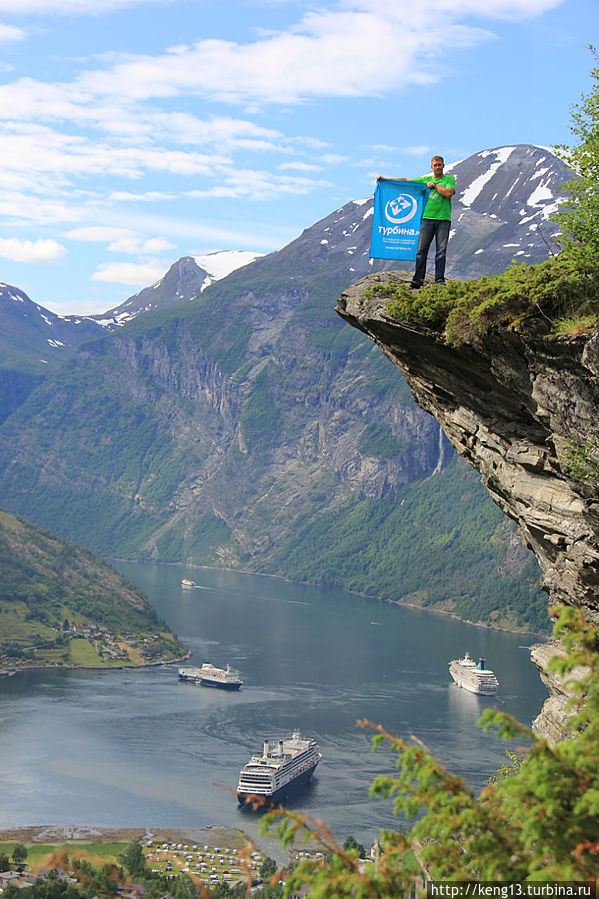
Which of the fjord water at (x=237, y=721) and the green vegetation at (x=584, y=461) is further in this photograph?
the fjord water at (x=237, y=721)

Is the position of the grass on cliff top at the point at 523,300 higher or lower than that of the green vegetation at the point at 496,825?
higher

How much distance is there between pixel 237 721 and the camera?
88.6 meters

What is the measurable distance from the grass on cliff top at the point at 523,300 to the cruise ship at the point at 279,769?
55.9m

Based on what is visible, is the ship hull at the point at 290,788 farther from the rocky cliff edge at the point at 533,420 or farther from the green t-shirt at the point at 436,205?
the green t-shirt at the point at 436,205

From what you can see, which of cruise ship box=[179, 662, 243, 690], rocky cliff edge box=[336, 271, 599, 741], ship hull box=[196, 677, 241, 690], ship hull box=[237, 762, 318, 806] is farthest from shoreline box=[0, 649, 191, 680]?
rocky cliff edge box=[336, 271, 599, 741]

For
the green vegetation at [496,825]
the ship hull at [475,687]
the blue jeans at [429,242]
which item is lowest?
the ship hull at [475,687]

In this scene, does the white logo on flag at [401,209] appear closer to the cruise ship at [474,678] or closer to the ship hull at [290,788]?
the ship hull at [290,788]

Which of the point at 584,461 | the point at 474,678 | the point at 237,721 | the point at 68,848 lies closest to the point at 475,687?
the point at 474,678

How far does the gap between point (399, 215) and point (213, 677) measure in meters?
90.2

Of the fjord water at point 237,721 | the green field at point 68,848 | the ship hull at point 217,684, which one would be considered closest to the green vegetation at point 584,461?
the green field at point 68,848

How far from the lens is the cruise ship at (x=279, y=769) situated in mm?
67688

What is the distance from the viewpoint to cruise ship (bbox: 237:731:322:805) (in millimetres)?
67688

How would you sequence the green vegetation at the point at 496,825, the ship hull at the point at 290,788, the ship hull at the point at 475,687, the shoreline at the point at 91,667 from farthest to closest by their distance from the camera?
1. the shoreline at the point at 91,667
2. the ship hull at the point at 475,687
3. the ship hull at the point at 290,788
4. the green vegetation at the point at 496,825

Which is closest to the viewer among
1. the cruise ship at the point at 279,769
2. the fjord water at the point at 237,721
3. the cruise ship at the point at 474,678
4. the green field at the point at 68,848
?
the green field at the point at 68,848
